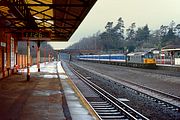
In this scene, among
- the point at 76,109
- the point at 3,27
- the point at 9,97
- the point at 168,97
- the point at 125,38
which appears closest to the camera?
the point at 76,109

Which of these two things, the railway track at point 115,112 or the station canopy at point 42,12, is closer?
the railway track at point 115,112

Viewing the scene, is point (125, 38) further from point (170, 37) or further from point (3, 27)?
point (3, 27)

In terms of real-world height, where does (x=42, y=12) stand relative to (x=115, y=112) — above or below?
above

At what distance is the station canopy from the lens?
1554 centimetres

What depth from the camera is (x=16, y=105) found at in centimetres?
1337

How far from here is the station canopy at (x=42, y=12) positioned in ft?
51.0

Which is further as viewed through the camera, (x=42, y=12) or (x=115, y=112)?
(x=42, y=12)

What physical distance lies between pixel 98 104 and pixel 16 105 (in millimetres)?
3406

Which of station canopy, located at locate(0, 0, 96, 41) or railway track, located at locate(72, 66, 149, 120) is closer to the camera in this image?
railway track, located at locate(72, 66, 149, 120)

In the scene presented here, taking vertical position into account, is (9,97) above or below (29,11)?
below

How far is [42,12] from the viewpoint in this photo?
20016 mm

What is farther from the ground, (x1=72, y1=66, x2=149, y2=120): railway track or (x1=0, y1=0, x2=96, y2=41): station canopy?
(x1=0, y1=0, x2=96, y2=41): station canopy

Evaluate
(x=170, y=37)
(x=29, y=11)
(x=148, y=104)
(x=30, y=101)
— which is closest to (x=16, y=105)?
(x=30, y=101)

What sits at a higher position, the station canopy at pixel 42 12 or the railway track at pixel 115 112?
the station canopy at pixel 42 12
